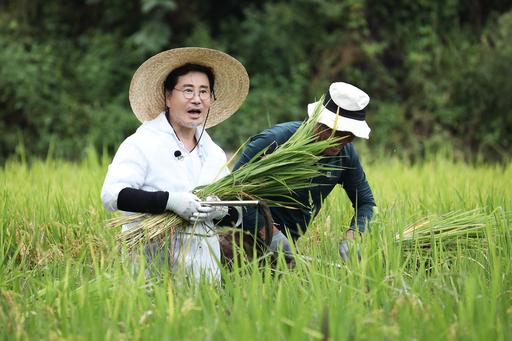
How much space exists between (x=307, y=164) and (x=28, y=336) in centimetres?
114

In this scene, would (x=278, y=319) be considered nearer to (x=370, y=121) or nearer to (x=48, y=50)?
(x=370, y=121)

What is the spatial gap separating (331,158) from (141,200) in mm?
814

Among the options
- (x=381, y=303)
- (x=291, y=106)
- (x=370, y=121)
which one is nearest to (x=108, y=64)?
(x=291, y=106)

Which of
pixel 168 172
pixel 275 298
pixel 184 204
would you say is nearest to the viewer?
pixel 275 298

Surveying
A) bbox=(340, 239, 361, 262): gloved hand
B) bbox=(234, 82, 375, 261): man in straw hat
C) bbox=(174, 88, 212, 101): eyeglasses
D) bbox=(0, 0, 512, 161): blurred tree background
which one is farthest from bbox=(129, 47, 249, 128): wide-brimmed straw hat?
bbox=(0, 0, 512, 161): blurred tree background

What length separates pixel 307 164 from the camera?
2842 mm

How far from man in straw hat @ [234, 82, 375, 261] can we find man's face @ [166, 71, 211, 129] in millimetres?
244

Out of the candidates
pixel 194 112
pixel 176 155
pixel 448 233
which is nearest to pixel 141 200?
pixel 176 155

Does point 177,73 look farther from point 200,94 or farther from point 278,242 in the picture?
point 278,242

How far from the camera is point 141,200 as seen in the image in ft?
8.59

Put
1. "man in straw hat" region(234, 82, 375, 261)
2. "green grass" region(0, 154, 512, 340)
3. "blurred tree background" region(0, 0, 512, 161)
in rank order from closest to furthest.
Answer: "green grass" region(0, 154, 512, 340), "man in straw hat" region(234, 82, 375, 261), "blurred tree background" region(0, 0, 512, 161)

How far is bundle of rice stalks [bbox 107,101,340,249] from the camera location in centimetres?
271

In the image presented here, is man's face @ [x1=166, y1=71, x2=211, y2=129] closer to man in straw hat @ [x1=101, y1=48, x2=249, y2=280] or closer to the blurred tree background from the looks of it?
man in straw hat @ [x1=101, y1=48, x2=249, y2=280]

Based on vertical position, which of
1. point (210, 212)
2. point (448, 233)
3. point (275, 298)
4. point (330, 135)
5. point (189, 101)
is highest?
point (189, 101)
